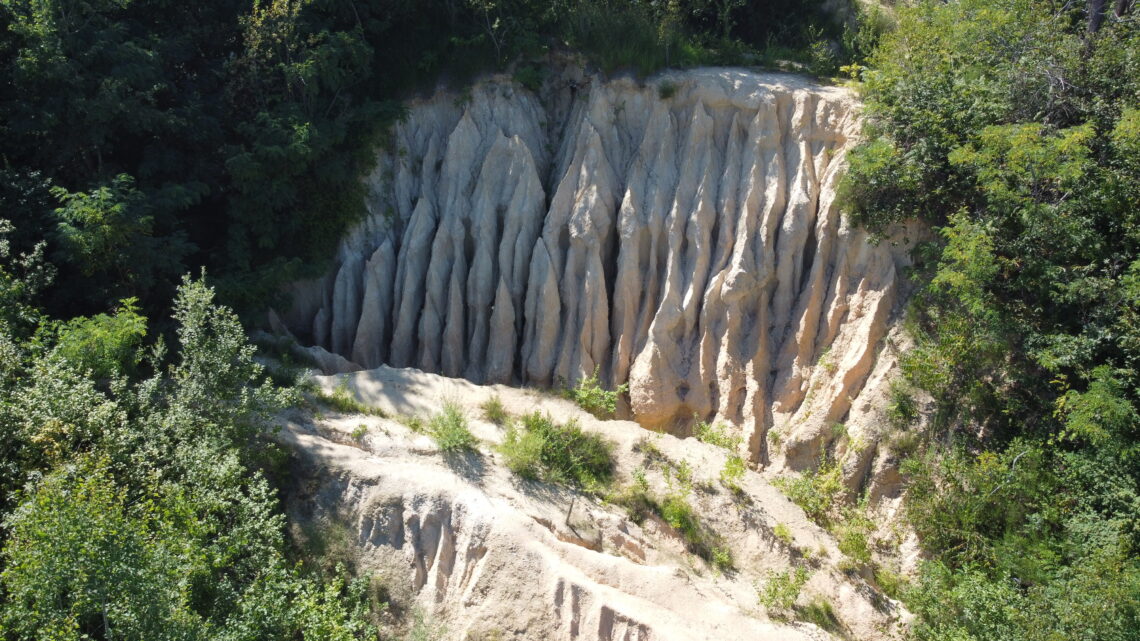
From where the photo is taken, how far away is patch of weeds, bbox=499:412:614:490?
12367 millimetres

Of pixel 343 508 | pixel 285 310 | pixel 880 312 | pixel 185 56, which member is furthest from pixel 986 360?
pixel 185 56

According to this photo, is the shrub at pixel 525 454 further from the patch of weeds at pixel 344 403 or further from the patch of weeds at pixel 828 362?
the patch of weeds at pixel 828 362

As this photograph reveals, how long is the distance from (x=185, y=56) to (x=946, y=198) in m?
15.1

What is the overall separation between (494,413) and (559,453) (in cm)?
166

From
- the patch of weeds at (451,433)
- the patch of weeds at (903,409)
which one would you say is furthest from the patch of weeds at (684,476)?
the patch of weeds at (903,409)

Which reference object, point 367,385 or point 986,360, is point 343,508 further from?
point 986,360

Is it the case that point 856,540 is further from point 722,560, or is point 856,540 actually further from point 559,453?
point 559,453

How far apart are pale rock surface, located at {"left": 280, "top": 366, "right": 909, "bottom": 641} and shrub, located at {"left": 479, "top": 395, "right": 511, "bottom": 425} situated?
18 cm

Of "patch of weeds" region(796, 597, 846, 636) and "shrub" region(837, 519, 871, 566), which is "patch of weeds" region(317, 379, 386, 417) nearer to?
"patch of weeds" region(796, 597, 846, 636)

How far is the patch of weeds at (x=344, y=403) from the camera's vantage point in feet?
43.1

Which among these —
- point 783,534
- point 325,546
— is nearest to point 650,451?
point 783,534

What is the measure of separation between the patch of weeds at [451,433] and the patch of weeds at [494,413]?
872 millimetres

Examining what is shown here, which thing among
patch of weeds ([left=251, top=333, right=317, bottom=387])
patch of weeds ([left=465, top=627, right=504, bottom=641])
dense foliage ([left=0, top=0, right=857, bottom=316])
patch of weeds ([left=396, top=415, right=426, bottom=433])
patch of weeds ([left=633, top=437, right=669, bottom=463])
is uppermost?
dense foliage ([left=0, top=0, right=857, bottom=316])

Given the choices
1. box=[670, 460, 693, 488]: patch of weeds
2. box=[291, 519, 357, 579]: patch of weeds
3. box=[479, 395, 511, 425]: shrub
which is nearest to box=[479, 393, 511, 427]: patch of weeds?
box=[479, 395, 511, 425]: shrub
